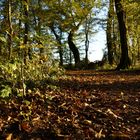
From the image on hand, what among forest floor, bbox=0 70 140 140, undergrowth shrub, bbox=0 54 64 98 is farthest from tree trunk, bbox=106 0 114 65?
forest floor, bbox=0 70 140 140

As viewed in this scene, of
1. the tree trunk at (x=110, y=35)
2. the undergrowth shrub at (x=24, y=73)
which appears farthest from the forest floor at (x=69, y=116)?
the tree trunk at (x=110, y=35)

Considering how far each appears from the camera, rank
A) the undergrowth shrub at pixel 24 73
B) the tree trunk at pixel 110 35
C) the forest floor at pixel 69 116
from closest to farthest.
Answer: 1. the forest floor at pixel 69 116
2. the undergrowth shrub at pixel 24 73
3. the tree trunk at pixel 110 35

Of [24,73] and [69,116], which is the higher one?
[24,73]

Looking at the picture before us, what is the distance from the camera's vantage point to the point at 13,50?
7891mm

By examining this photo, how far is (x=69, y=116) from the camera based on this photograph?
6.47 metres

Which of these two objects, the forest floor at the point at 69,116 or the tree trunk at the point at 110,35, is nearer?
the forest floor at the point at 69,116

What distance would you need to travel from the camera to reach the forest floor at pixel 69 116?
5562 mm

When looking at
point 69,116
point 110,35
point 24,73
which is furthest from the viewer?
point 110,35

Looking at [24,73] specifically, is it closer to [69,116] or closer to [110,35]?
[69,116]

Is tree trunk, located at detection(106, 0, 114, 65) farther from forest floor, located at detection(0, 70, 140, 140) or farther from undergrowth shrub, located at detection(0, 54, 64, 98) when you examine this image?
forest floor, located at detection(0, 70, 140, 140)

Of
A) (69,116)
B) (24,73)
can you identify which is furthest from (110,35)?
(69,116)

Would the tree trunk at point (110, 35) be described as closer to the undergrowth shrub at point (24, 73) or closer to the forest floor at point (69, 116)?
the undergrowth shrub at point (24, 73)

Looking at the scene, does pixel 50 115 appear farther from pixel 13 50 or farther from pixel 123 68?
pixel 123 68

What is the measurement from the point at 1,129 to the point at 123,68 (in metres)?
15.7
